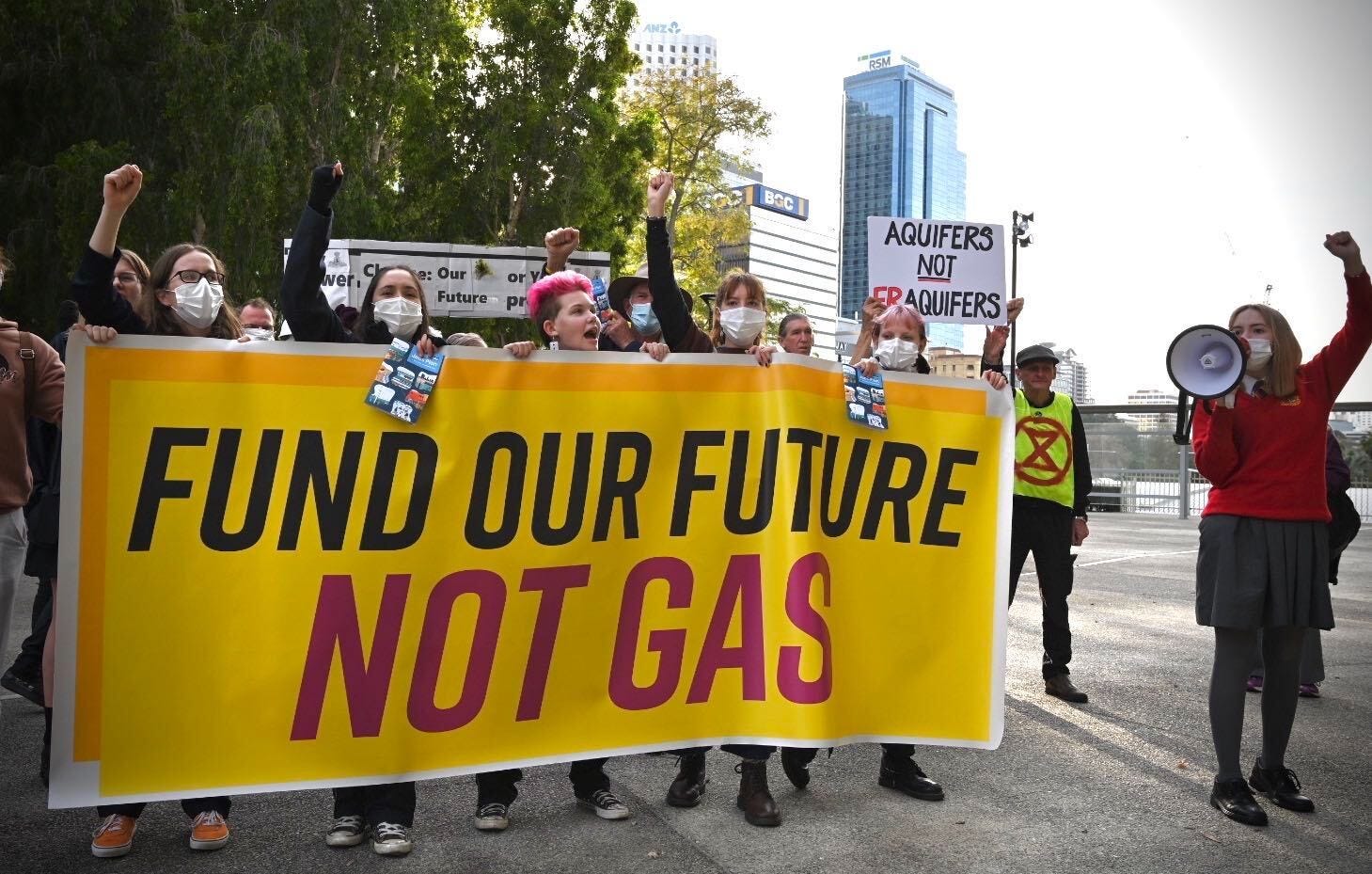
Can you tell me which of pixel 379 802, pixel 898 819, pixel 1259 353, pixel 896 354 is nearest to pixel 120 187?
pixel 379 802

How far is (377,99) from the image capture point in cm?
2058

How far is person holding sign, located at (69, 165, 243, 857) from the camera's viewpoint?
3.42m

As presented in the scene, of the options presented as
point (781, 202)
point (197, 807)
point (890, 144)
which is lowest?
point (197, 807)

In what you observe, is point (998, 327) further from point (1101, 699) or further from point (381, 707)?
point (381, 707)

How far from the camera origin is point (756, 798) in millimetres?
4004

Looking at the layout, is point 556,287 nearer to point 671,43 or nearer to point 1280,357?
point 1280,357

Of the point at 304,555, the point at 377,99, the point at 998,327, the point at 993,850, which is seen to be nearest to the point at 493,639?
the point at 304,555

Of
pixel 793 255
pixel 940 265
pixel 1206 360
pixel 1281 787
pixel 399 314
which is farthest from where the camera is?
pixel 793 255

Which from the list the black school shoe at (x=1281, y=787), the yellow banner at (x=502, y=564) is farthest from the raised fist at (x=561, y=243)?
the black school shoe at (x=1281, y=787)

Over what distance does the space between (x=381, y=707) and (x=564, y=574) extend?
2.34 feet

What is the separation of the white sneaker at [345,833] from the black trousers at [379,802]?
1.1 inches

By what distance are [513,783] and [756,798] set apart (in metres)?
0.89

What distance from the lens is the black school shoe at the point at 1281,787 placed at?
4203 millimetres

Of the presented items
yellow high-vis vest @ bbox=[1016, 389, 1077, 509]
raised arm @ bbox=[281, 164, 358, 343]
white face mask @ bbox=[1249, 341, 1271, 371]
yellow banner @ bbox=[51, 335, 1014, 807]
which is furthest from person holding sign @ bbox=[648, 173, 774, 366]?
yellow high-vis vest @ bbox=[1016, 389, 1077, 509]
